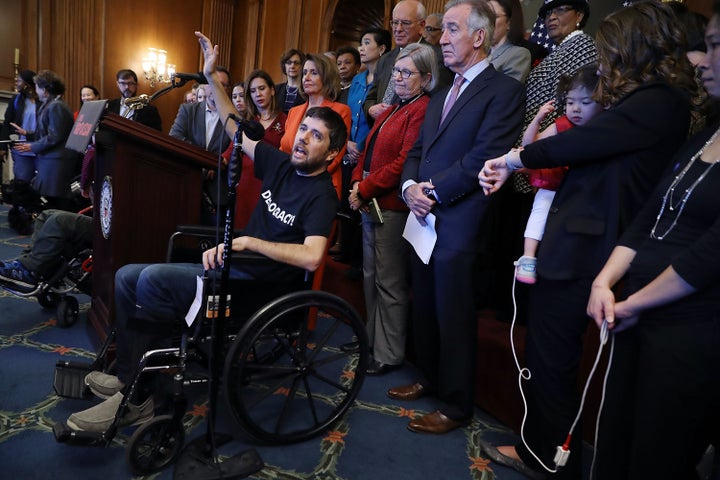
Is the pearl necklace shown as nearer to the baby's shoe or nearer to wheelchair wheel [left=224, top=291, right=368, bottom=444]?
the baby's shoe

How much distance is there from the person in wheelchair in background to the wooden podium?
0.36 m

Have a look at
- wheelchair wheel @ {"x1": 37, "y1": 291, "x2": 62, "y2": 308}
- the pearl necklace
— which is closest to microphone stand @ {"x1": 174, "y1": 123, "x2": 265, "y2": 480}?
the pearl necklace

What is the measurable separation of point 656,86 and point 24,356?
8.34ft

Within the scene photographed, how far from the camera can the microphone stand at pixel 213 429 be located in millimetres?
1248

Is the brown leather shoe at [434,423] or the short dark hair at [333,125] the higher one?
the short dark hair at [333,125]

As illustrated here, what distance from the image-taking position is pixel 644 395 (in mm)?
1043

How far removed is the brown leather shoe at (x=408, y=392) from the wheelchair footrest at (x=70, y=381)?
1.15 metres

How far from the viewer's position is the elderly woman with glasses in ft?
6.77

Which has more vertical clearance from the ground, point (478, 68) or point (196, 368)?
point (478, 68)

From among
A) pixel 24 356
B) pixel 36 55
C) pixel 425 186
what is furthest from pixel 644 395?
pixel 36 55

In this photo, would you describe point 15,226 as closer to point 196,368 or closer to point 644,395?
point 196,368

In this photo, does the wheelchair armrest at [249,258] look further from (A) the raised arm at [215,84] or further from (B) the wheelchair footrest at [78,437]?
(B) the wheelchair footrest at [78,437]

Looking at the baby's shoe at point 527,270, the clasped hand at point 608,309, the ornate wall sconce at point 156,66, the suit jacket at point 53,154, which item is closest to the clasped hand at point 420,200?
the baby's shoe at point 527,270

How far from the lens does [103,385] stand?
159 cm
